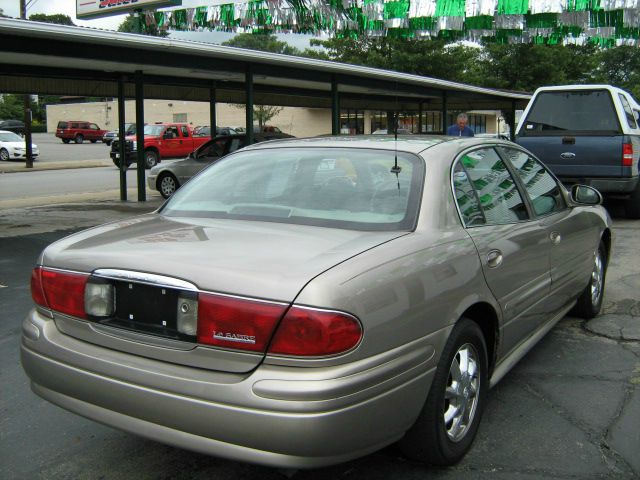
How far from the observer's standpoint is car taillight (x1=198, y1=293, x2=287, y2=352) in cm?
232

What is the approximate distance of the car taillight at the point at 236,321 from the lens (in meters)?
2.32

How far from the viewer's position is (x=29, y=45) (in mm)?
9750

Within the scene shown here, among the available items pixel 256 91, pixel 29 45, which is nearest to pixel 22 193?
pixel 256 91

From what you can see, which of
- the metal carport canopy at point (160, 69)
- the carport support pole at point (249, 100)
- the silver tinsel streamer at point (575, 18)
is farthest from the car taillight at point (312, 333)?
the carport support pole at point (249, 100)

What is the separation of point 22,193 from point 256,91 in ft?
23.3

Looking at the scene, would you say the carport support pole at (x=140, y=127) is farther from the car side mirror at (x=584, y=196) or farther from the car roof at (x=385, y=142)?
the car side mirror at (x=584, y=196)

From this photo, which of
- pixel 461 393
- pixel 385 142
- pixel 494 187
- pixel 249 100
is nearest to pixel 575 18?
pixel 249 100

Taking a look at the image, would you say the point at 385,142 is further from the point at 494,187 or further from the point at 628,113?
the point at 628,113

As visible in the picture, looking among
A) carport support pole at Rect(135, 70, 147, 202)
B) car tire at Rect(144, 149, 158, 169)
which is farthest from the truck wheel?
car tire at Rect(144, 149, 158, 169)

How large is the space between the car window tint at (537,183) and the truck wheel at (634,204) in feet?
23.3

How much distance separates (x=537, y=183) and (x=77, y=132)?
5151cm

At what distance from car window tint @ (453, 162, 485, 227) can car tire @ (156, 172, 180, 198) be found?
1285 centimetres

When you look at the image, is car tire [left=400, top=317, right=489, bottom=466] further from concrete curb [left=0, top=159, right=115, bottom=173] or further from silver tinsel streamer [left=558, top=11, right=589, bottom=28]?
concrete curb [left=0, top=159, right=115, bottom=173]

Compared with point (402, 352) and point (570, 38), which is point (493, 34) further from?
point (402, 352)
